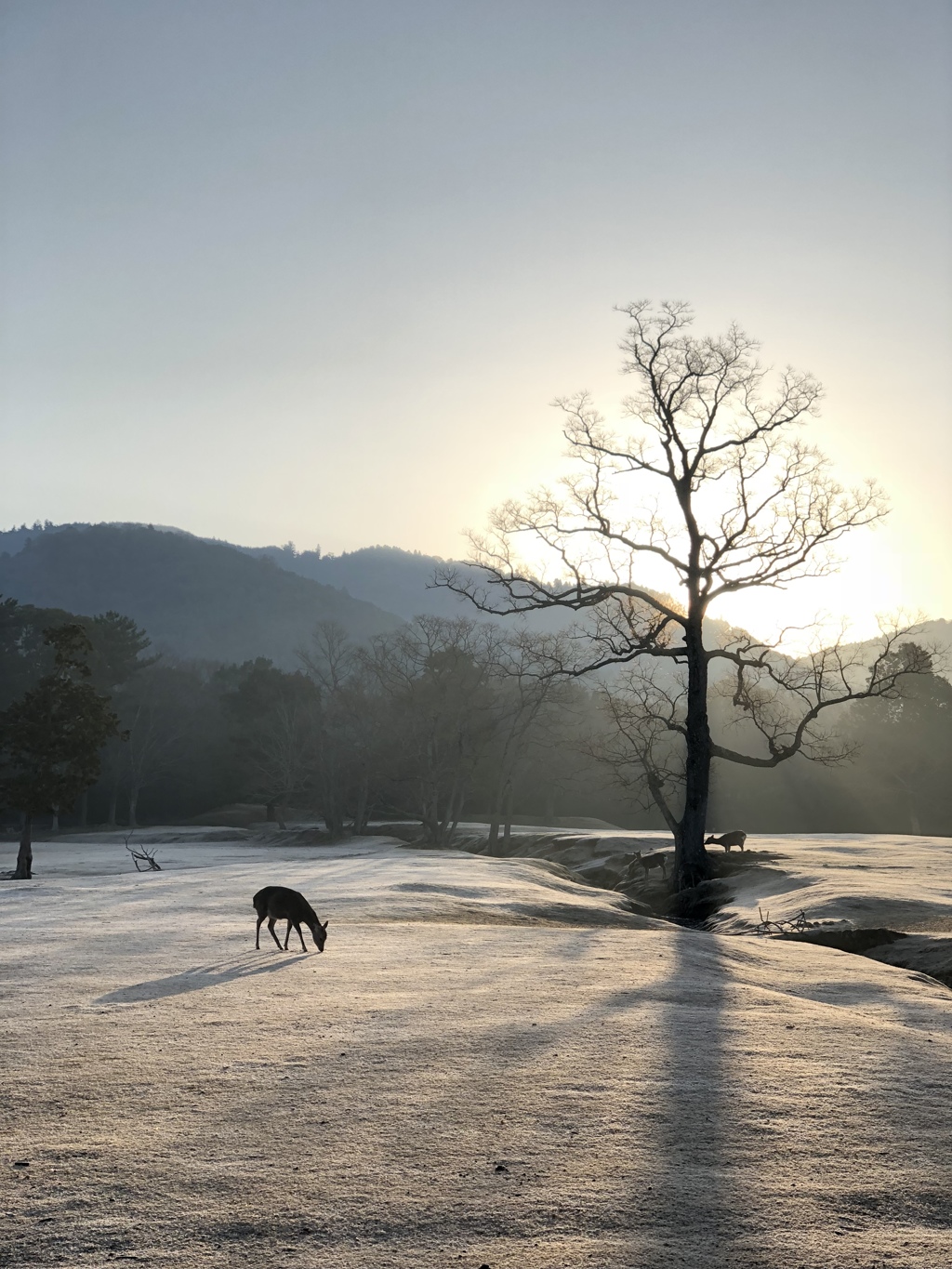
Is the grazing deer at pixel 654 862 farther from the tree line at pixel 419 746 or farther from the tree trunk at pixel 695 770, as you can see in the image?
the tree line at pixel 419 746

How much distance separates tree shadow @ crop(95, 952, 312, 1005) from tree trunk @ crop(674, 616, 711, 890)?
17.2 meters

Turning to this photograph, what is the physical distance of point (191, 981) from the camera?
33.9ft

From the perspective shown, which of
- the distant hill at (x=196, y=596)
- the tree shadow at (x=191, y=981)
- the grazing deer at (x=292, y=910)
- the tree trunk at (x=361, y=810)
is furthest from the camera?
the distant hill at (x=196, y=596)

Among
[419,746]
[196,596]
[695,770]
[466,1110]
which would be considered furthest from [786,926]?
[196,596]

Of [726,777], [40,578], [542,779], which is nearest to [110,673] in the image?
[542,779]

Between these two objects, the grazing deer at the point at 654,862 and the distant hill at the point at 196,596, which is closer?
the grazing deer at the point at 654,862

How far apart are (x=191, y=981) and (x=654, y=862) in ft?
84.6

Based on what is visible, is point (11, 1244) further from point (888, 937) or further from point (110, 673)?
point (110, 673)

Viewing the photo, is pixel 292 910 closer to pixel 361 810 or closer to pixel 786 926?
pixel 786 926


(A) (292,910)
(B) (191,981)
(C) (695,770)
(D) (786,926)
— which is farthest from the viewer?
(C) (695,770)

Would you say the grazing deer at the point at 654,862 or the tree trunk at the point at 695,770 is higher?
the tree trunk at the point at 695,770

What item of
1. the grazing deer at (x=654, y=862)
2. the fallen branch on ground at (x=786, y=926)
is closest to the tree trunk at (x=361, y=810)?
the grazing deer at (x=654, y=862)

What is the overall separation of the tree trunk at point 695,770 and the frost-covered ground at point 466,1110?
565 inches

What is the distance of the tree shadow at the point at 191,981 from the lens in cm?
939
